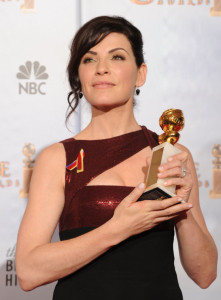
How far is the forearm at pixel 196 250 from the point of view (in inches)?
51.4

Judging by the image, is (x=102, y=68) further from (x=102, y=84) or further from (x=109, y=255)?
(x=109, y=255)

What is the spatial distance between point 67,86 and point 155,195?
94 cm

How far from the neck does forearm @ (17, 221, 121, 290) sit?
1.15ft

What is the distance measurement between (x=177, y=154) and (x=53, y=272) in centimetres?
41

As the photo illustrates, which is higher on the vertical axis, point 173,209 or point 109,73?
point 109,73

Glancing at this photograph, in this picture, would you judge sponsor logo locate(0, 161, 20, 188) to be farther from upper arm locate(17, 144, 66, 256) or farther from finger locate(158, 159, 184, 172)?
finger locate(158, 159, 184, 172)

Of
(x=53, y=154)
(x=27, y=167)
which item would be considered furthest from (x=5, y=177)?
(x=53, y=154)

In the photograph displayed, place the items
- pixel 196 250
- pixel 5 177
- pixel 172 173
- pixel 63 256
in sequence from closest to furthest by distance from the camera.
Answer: pixel 172 173
pixel 63 256
pixel 196 250
pixel 5 177

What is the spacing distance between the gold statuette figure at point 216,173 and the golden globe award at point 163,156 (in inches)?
32.7

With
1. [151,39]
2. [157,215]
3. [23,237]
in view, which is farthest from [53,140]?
[157,215]

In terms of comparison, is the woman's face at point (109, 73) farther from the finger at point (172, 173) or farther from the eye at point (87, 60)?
the finger at point (172, 173)

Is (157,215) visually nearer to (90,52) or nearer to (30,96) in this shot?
(90,52)

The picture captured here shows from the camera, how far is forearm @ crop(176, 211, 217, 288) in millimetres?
1305

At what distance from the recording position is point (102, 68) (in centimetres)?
138
